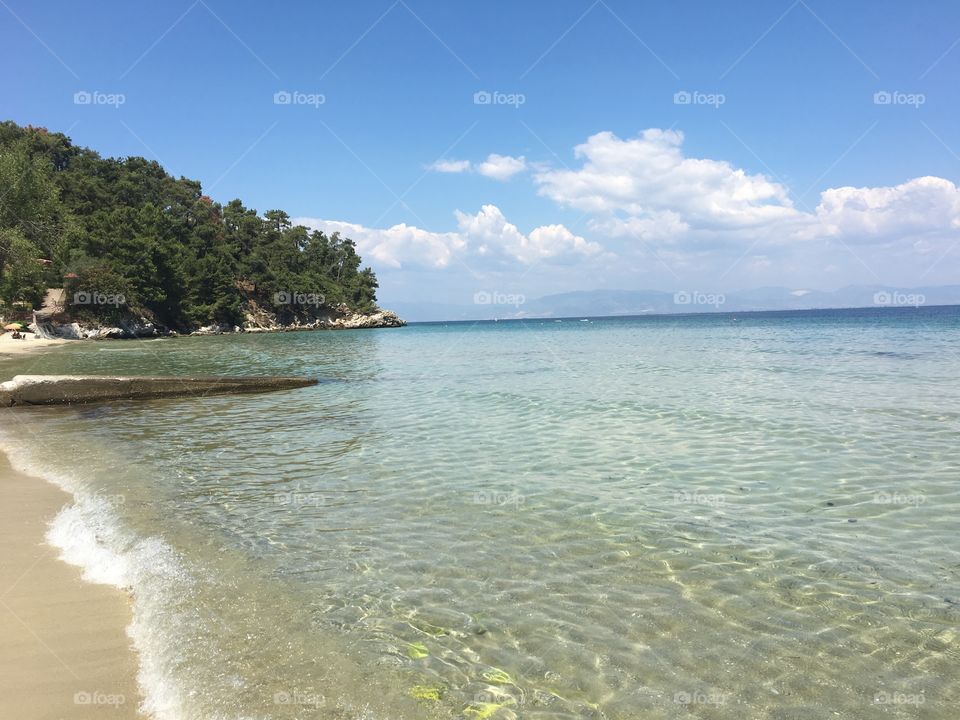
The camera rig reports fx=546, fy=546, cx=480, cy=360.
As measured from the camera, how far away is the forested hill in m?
67.0

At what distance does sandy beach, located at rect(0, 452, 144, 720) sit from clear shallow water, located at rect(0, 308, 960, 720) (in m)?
0.23

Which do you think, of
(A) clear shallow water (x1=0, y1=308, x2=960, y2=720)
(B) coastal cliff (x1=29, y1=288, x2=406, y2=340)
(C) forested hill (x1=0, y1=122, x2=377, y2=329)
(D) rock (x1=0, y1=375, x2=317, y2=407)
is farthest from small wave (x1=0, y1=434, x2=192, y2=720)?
(B) coastal cliff (x1=29, y1=288, x2=406, y2=340)

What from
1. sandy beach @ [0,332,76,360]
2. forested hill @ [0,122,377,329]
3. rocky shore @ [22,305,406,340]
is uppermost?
forested hill @ [0,122,377,329]

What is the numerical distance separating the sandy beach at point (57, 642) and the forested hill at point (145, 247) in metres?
71.0

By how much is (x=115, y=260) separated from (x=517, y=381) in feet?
265

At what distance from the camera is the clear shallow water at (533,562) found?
4305 mm

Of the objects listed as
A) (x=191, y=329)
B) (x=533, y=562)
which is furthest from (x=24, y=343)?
(x=533, y=562)

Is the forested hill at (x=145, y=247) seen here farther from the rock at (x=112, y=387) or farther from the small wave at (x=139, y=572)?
the small wave at (x=139, y=572)

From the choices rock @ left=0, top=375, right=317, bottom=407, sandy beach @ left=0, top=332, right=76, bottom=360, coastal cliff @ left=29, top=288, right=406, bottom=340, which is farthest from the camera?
coastal cliff @ left=29, top=288, right=406, bottom=340

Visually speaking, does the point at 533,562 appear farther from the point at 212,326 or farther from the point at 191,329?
the point at 212,326

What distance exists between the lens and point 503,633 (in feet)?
16.6

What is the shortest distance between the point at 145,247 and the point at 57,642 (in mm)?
95078

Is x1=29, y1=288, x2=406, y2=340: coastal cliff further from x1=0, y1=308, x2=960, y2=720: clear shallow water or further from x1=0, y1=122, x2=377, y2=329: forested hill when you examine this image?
x1=0, y1=308, x2=960, y2=720: clear shallow water

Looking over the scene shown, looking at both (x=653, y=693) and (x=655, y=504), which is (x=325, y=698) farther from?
(x=655, y=504)
